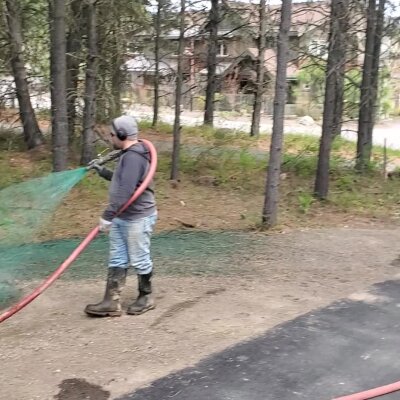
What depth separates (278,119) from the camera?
8.95 meters

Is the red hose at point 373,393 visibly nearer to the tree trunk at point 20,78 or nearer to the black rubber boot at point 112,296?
the black rubber boot at point 112,296

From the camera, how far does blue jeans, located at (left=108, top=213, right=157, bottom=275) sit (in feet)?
17.9

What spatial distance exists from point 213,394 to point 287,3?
6266 millimetres

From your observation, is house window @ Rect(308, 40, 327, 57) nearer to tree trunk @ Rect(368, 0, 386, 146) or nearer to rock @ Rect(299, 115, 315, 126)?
tree trunk @ Rect(368, 0, 386, 146)

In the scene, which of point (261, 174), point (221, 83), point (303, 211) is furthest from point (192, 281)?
point (221, 83)

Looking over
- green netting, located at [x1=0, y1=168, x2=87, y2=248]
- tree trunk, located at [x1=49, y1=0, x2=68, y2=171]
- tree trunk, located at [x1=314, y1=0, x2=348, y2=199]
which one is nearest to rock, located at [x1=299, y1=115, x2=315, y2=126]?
tree trunk, located at [x1=314, y1=0, x2=348, y2=199]

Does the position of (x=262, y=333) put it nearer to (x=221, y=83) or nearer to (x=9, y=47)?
(x=9, y=47)

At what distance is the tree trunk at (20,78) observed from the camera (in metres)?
12.6

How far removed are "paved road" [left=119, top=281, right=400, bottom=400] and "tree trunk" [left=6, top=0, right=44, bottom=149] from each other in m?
9.64

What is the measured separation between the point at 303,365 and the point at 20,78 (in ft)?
34.8

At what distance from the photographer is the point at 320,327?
5.23 meters

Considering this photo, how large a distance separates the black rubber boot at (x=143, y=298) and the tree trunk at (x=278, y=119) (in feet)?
12.2

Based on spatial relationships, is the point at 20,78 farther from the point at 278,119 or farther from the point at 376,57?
the point at 376,57

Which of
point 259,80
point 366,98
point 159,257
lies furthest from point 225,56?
point 159,257
